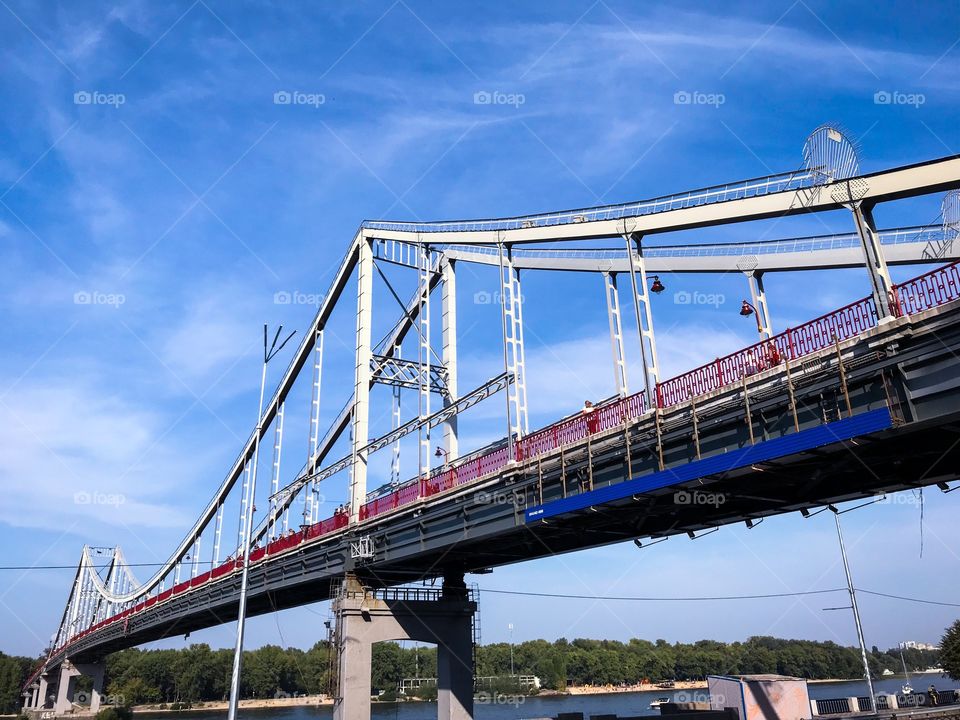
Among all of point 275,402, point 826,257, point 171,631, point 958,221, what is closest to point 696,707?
point 826,257

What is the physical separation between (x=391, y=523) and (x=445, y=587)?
16.5ft

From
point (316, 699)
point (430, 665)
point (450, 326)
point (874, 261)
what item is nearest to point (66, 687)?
point (316, 699)

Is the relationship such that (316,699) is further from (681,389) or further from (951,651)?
(681,389)

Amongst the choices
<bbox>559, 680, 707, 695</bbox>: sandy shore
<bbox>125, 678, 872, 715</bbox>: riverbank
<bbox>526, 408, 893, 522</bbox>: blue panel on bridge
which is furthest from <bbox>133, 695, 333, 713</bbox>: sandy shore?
<bbox>526, 408, 893, 522</bbox>: blue panel on bridge

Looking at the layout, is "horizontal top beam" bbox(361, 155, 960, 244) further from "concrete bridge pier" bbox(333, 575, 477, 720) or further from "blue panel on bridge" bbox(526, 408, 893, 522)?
"concrete bridge pier" bbox(333, 575, 477, 720)

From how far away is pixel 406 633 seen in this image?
31.5m

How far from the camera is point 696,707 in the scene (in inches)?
1444

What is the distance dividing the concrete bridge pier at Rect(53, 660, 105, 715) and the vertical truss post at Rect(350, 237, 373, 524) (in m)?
81.8

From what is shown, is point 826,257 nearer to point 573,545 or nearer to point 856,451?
point 856,451

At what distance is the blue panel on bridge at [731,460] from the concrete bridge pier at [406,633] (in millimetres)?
12563

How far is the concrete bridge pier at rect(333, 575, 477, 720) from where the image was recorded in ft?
96.3

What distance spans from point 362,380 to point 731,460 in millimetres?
24989

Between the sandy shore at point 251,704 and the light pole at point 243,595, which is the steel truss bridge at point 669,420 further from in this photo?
the sandy shore at point 251,704

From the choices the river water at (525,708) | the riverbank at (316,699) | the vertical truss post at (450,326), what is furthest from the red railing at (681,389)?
the riverbank at (316,699)
